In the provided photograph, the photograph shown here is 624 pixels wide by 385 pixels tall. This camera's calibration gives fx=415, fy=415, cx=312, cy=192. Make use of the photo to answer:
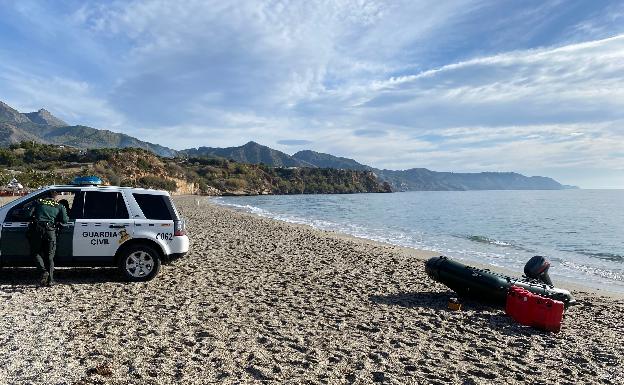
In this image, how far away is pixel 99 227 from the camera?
29.8ft

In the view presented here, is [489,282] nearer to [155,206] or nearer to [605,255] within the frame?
[155,206]

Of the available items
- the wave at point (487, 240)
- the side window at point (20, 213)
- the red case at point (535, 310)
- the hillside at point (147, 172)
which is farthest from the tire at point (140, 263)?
the hillside at point (147, 172)

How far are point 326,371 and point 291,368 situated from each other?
1.47 feet

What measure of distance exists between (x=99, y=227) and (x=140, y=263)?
1203 millimetres

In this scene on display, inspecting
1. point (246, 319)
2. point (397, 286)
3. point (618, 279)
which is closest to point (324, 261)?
point (397, 286)

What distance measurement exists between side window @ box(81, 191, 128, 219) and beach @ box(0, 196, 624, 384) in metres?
1.51

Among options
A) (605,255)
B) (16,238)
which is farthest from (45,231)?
(605,255)

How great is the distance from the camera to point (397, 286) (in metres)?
10.7

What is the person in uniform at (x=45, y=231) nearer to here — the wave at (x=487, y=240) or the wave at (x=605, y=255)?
the wave at (x=487, y=240)

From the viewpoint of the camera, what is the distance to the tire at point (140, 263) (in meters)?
9.33

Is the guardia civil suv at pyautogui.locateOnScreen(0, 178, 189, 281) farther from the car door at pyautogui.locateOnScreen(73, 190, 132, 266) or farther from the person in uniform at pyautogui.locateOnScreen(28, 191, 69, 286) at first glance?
the person in uniform at pyautogui.locateOnScreen(28, 191, 69, 286)

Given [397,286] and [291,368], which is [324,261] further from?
[291,368]

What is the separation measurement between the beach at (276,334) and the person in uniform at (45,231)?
1.59ft

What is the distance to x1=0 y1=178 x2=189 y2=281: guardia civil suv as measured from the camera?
8648 mm
